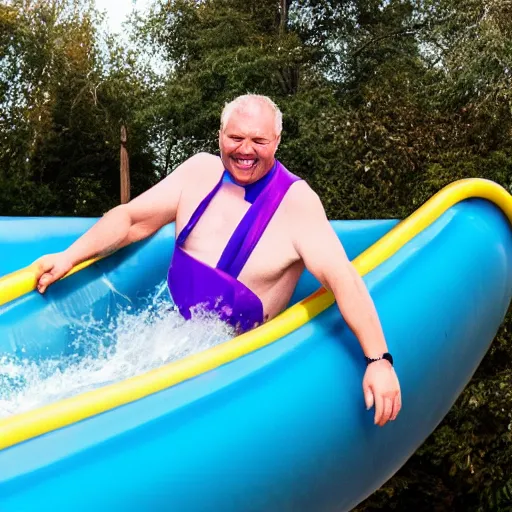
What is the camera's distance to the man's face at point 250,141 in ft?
5.34

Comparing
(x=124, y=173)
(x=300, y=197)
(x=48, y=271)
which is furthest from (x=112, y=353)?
(x=124, y=173)

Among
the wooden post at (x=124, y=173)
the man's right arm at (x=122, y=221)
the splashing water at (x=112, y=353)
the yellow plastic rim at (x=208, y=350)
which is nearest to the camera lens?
the yellow plastic rim at (x=208, y=350)

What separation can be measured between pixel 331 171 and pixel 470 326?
5.32m

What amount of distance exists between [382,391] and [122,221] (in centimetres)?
81

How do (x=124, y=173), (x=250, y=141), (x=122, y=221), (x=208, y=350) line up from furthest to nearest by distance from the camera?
(x=124, y=173) < (x=122, y=221) < (x=250, y=141) < (x=208, y=350)

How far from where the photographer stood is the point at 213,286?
5.72ft

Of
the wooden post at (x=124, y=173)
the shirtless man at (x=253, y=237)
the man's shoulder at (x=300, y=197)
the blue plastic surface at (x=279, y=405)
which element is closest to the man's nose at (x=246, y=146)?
the shirtless man at (x=253, y=237)

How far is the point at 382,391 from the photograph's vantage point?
1430mm

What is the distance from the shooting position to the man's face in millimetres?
1628

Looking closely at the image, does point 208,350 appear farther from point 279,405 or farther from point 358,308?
point 358,308

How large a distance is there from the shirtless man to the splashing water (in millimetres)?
59

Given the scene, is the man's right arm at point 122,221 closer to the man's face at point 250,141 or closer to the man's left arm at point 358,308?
the man's face at point 250,141

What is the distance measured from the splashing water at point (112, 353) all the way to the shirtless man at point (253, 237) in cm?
6

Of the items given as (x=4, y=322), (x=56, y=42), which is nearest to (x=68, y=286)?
(x=4, y=322)
